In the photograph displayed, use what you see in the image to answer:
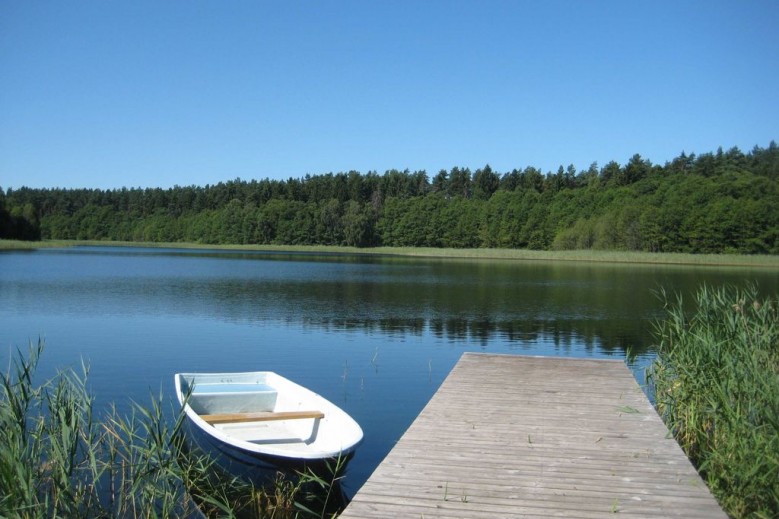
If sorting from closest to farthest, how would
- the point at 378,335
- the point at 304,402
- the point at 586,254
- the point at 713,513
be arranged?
the point at 713,513, the point at 304,402, the point at 378,335, the point at 586,254

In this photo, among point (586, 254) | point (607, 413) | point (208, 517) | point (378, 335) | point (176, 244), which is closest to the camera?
point (208, 517)

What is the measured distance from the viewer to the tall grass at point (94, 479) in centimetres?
448

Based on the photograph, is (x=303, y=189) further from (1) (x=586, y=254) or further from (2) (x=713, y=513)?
(2) (x=713, y=513)

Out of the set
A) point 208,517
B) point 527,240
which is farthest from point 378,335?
point 527,240

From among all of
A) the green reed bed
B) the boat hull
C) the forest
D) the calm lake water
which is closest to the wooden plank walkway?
the green reed bed

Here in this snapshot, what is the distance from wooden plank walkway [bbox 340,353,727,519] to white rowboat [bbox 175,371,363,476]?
2.40 feet

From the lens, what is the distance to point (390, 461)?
5.27m

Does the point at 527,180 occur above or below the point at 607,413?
above

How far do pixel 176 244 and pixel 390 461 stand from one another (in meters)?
101

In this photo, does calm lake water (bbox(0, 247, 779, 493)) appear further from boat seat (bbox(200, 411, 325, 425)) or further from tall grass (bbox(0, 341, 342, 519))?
tall grass (bbox(0, 341, 342, 519))

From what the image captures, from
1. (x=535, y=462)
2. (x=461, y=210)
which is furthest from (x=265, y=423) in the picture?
(x=461, y=210)

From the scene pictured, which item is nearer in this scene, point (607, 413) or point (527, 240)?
point (607, 413)

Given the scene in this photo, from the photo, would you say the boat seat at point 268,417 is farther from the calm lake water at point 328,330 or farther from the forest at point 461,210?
the forest at point 461,210

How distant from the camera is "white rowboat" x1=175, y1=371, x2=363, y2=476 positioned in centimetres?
583
